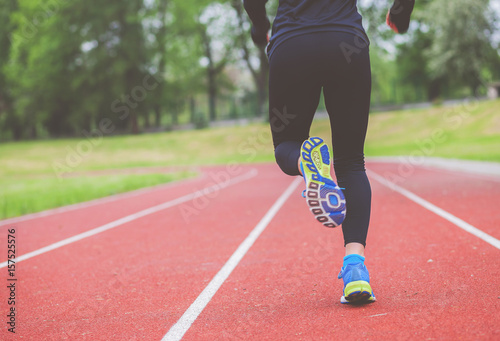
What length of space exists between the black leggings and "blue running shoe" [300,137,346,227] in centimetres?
13

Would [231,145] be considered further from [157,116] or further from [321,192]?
[321,192]

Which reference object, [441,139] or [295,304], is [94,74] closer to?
[441,139]

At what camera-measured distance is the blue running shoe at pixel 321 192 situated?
2.43 metres

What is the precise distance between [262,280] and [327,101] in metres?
1.49

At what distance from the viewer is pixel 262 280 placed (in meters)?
3.61

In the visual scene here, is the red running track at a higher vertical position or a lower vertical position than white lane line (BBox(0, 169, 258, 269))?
higher

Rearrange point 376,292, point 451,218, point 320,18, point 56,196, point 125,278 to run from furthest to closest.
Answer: point 56,196
point 451,218
point 125,278
point 376,292
point 320,18

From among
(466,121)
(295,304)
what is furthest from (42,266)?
(466,121)

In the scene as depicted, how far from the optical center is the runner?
2.55 metres
